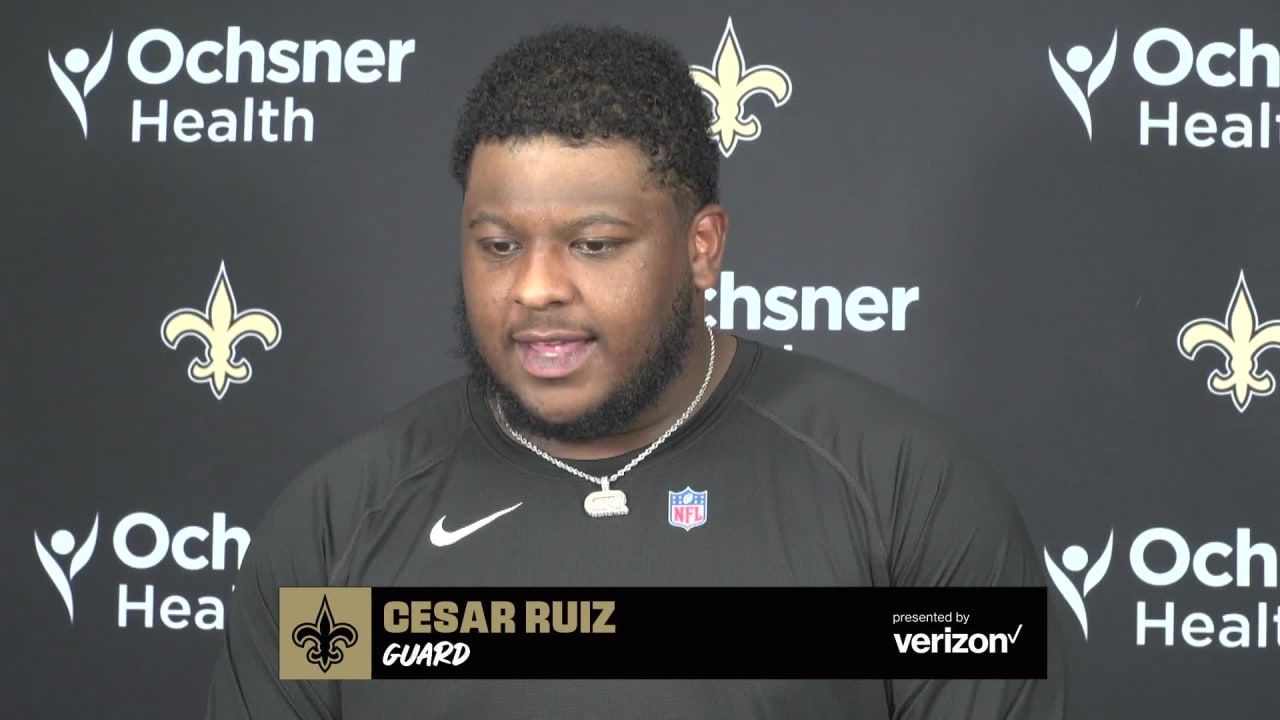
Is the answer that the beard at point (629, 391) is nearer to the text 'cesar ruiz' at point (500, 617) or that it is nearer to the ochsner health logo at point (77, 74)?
the text 'cesar ruiz' at point (500, 617)

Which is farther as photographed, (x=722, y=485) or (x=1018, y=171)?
(x=1018, y=171)

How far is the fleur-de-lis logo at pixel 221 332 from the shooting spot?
2.30 meters

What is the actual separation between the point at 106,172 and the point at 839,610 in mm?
1630

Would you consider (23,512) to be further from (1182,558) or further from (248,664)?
(1182,558)

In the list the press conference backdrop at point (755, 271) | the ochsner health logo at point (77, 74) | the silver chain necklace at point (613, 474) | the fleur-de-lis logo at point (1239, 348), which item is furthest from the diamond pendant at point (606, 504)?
the ochsner health logo at point (77, 74)

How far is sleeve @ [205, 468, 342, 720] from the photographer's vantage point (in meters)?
1.38

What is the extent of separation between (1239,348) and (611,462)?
4.11 feet

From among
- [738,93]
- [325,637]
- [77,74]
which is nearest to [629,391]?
[325,637]

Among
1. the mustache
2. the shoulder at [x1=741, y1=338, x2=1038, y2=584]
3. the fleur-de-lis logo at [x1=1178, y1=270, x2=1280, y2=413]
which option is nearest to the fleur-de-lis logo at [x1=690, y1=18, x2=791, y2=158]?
the fleur-de-lis logo at [x1=1178, y1=270, x2=1280, y2=413]

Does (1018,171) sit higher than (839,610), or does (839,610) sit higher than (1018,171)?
(1018,171)

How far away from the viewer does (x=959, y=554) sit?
51.2 inches

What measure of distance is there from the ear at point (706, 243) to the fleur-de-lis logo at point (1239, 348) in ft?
3.49

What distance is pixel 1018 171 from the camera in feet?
7.20

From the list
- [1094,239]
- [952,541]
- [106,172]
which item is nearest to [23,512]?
[106,172]
